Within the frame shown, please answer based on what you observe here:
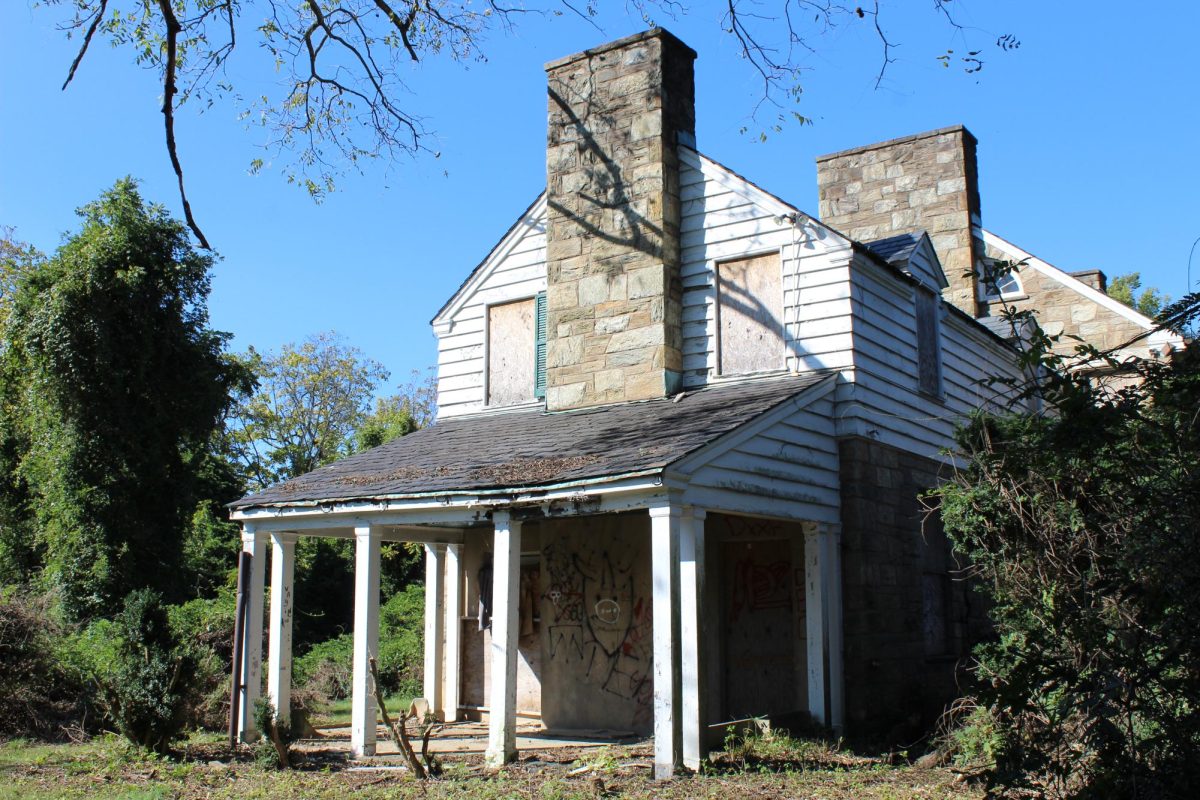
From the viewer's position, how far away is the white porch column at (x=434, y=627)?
14.9 m

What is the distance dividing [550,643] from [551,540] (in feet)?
4.35

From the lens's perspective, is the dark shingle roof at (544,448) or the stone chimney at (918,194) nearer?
the dark shingle roof at (544,448)

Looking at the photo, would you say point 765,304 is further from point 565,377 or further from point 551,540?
point 551,540

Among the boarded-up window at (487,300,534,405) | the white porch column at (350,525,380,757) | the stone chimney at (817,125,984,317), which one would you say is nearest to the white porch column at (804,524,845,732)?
the white porch column at (350,525,380,757)

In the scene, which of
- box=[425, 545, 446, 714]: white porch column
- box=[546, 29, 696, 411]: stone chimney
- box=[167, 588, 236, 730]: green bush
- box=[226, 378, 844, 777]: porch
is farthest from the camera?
box=[425, 545, 446, 714]: white porch column

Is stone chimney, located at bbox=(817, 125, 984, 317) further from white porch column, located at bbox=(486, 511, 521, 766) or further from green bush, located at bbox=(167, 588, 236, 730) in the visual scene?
green bush, located at bbox=(167, 588, 236, 730)

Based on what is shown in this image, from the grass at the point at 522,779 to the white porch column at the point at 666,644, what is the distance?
0.27 metres

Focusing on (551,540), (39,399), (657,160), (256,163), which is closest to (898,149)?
(657,160)

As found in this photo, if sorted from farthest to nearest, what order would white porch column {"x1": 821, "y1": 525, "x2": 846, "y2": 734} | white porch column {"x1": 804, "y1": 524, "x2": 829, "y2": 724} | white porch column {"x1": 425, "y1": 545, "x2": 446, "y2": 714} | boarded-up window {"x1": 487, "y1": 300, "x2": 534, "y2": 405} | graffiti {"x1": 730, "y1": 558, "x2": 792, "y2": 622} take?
white porch column {"x1": 425, "y1": 545, "x2": 446, "y2": 714}
boarded-up window {"x1": 487, "y1": 300, "x2": 534, "y2": 405}
graffiti {"x1": 730, "y1": 558, "x2": 792, "y2": 622}
white porch column {"x1": 821, "y1": 525, "x2": 846, "y2": 734}
white porch column {"x1": 804, "y1": 524, "x2": 829, "y2": 724}

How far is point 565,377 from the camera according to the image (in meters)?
13.7

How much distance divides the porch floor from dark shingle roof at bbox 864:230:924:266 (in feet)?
22.4

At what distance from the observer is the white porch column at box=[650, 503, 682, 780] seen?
30.0 feet

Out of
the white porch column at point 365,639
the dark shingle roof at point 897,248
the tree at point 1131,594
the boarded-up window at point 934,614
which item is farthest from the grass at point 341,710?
the tree at point 1131,594

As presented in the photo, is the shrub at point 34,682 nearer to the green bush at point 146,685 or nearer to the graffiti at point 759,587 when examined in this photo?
the green bush at point 146,685
